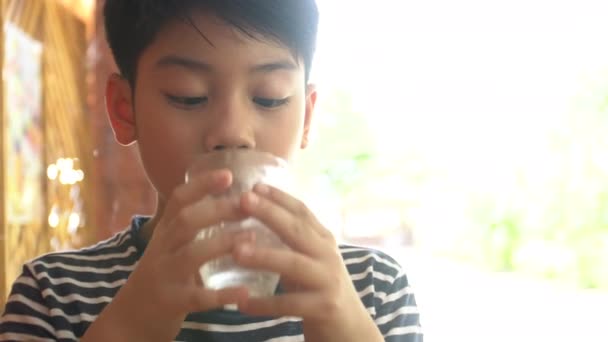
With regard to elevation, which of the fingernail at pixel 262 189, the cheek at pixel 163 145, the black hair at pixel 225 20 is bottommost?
the fingernail at pixel 262 189

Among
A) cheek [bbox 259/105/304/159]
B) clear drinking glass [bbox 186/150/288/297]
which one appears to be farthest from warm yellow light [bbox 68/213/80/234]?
clear drinking glass [bbox 186/150/288/297]

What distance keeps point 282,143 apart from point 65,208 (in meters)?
1.84

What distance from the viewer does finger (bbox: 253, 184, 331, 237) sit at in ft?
1.59

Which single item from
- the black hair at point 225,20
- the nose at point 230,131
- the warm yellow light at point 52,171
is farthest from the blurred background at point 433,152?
the nose at point 230,131

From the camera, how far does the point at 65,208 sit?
2.27 metres

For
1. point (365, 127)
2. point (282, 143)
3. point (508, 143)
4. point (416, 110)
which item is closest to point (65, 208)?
point (365, 127)

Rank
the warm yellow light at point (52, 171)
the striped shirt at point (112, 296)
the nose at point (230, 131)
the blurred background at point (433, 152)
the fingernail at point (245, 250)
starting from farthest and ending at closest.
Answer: the warm yellow light at point (52, 171) → the blurred background at point (433, 152) → the striped shirt at point (112, 296) → the nose at point (230, 131) → the fingernail at point (245, 250)

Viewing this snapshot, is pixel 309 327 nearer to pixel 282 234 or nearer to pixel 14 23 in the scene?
pixel 282 234

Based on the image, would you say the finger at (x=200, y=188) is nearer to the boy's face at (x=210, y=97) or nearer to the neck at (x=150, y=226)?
the boy's face at (x=210, y=97)

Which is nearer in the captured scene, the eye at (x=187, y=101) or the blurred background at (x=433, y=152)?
the eye at (x=187, y=101)

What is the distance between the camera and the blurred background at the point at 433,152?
195 centimetres

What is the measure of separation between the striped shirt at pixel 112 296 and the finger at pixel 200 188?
239 mm

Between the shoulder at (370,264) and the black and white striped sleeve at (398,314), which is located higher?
the shoulder at (370,264)

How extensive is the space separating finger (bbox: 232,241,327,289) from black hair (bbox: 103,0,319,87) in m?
0.24
